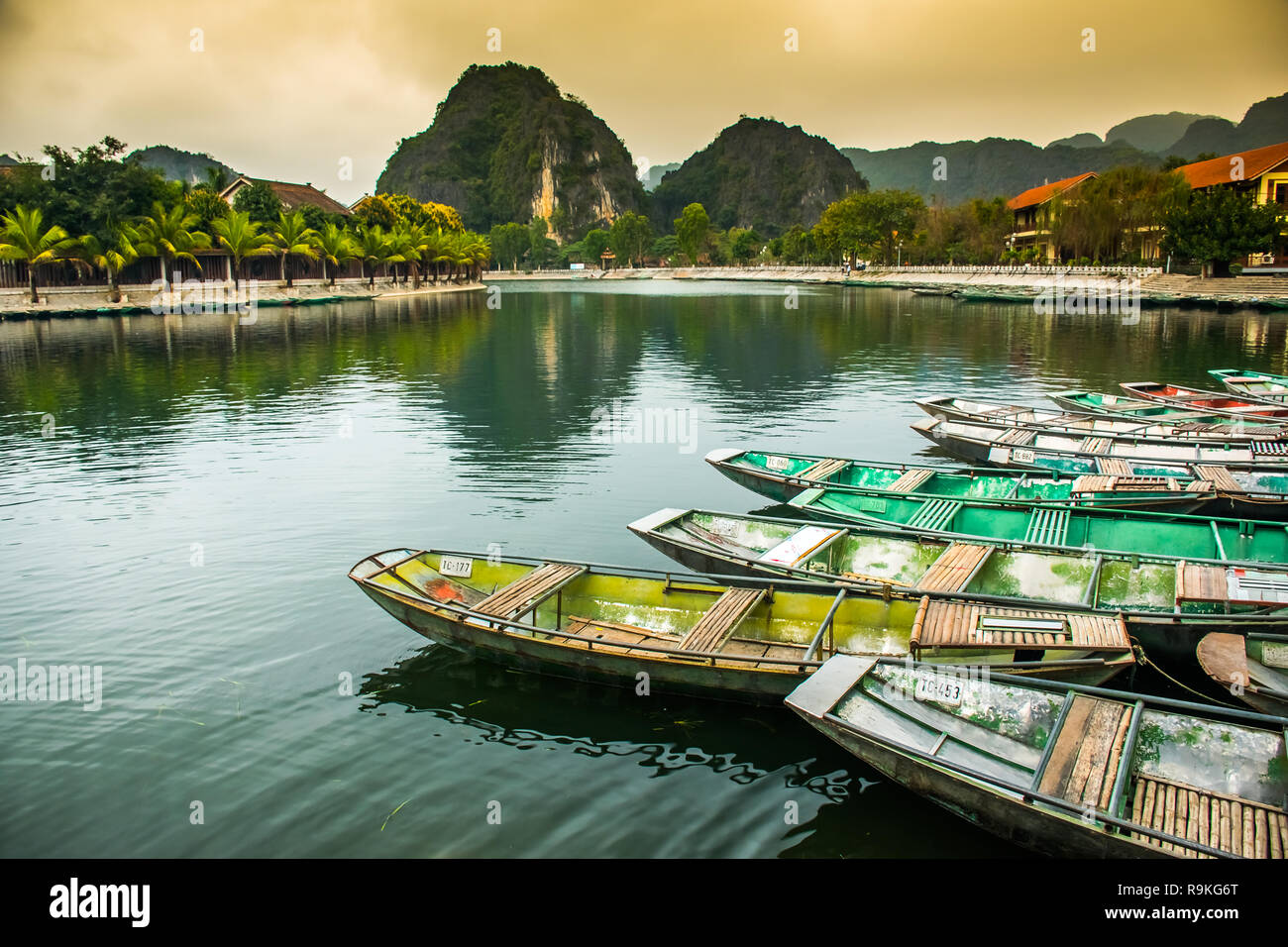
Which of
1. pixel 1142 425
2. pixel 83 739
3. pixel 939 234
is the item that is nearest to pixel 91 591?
pixel 83 739

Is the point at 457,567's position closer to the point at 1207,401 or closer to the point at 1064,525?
the point at 1064,525

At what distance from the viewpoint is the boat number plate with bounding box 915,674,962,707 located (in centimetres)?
850

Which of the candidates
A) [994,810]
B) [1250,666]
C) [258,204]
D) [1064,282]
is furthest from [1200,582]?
[258,204]

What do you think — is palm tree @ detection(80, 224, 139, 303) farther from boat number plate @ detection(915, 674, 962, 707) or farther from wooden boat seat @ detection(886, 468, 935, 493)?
boat number plate @ detection(915, 674, 962, 707)

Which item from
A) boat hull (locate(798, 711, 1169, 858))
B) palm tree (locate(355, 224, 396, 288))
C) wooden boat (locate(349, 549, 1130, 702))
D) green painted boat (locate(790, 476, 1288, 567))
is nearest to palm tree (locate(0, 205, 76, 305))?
palm tree (locate(355, 224, 396, 288))

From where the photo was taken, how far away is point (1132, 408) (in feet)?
77.7

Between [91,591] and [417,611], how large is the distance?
6.95m

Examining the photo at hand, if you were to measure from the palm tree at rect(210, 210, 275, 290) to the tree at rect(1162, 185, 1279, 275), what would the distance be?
252 ft

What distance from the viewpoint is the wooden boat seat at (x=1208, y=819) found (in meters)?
6.48

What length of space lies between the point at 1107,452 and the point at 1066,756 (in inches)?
478

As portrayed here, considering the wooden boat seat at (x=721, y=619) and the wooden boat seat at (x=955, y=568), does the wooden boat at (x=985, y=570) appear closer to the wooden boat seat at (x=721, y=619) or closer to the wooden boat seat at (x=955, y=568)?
the wooden boat seat at (x=955, y=568)

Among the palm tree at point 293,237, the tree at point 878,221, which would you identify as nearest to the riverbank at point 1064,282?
the tree at point 878,221
